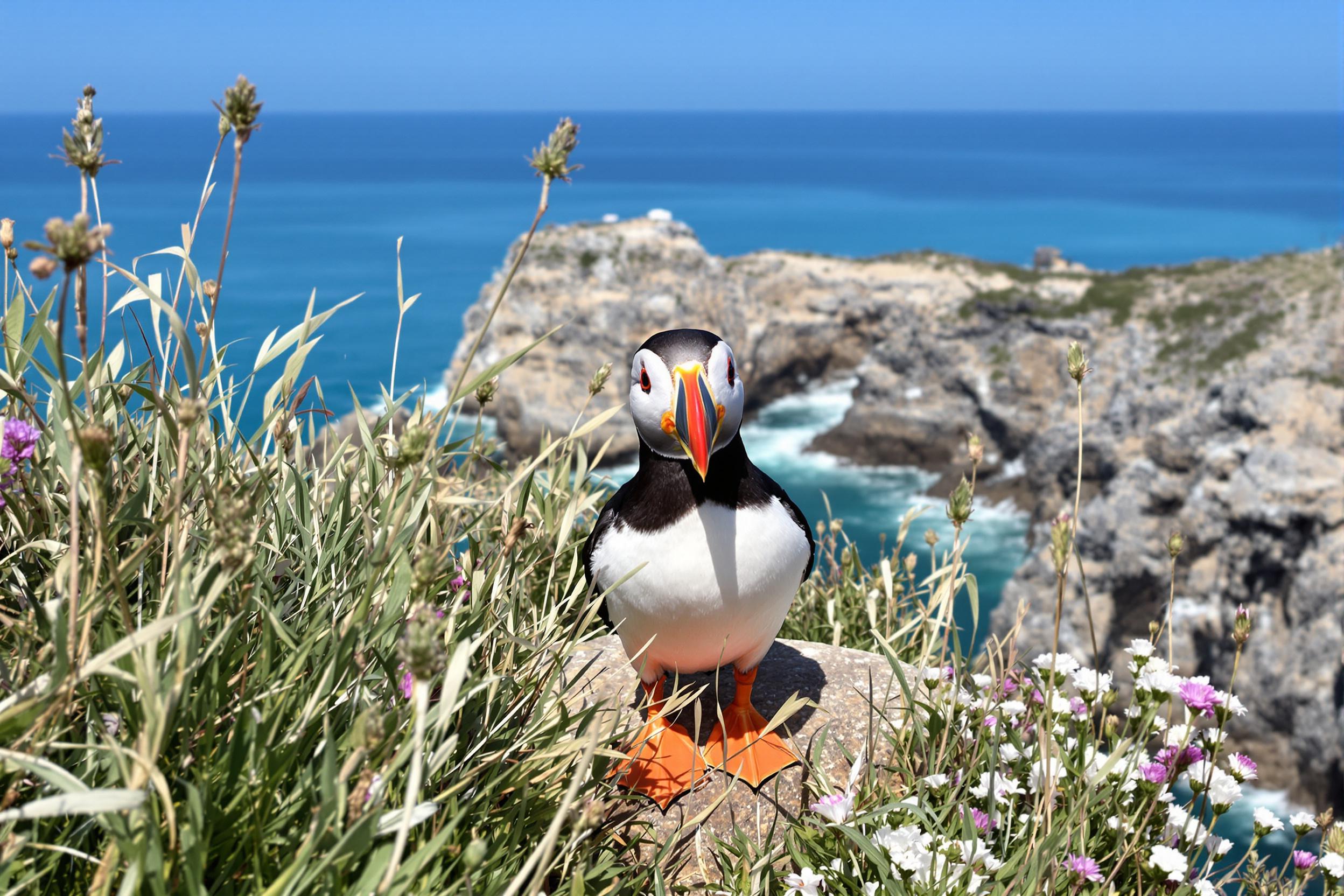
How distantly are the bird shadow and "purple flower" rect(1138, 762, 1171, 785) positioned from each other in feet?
3.88

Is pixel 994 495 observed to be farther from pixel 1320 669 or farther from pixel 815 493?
pixel 1320 669

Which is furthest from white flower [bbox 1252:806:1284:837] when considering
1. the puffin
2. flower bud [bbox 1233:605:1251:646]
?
the puffin

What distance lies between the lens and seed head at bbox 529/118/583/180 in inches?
67.7

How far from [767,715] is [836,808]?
3.56 feet

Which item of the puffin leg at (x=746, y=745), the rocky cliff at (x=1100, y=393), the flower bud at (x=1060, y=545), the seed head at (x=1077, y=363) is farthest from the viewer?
the rocky cliff at (x=1100, y=393)

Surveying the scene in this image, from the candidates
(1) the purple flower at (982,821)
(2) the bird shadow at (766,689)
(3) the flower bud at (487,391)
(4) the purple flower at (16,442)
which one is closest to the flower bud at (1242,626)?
(1) the purple flower at (982,821)

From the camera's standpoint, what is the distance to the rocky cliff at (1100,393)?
85.7 ft

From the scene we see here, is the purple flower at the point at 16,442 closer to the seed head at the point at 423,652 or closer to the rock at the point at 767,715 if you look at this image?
the rock at the point at 767,715

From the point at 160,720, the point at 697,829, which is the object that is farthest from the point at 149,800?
the point at 697,829

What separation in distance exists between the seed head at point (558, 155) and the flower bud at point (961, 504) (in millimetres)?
1215

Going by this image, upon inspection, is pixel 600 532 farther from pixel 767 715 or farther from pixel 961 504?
pixel 961 504

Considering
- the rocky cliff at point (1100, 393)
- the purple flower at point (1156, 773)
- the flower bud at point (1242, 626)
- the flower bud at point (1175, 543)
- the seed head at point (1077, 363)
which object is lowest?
the rocky cliff at point (1100, 393)

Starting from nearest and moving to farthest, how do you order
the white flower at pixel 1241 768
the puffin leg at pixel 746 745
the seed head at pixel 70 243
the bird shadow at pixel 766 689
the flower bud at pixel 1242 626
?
the seed head at pixel 70 243 → the flower bud at pixel 1242 626 → the white flower at pixel 1241 768 → the puffin leg at pixel 746 745 → the bird shadow at pixel 766 689

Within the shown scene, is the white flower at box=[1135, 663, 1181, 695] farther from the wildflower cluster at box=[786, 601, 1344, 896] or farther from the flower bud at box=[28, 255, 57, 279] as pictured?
the flower bud at box=[28, 255, 57, 279]
